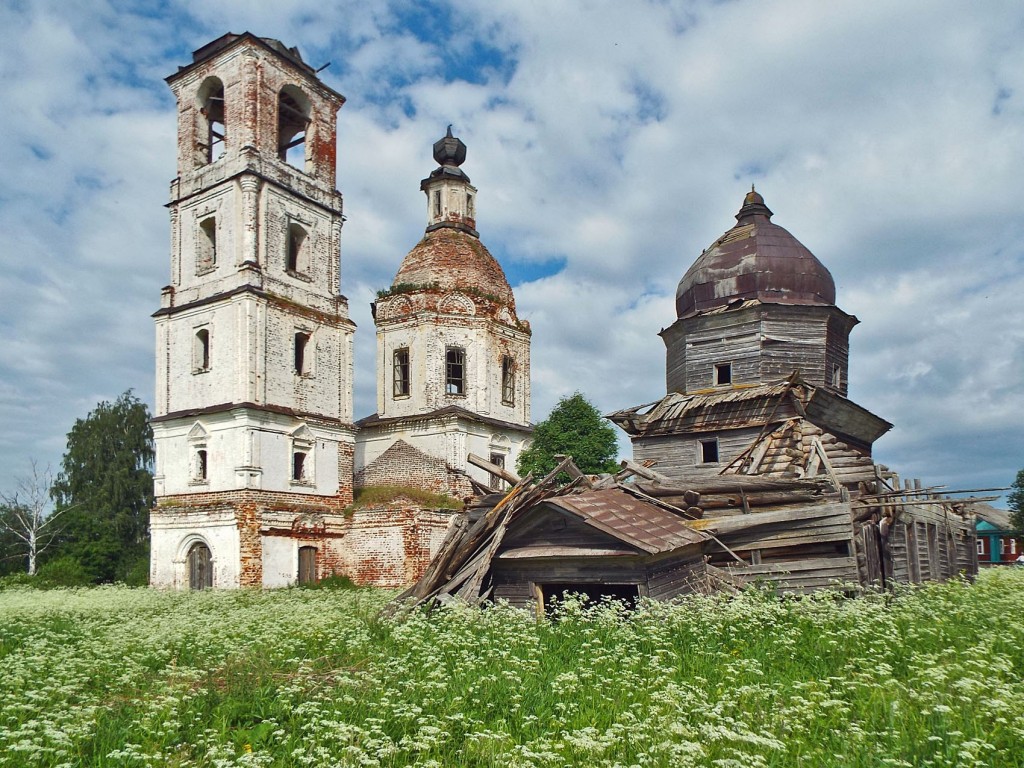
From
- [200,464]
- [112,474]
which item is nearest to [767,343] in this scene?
[200,464]

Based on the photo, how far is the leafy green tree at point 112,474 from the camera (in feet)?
134

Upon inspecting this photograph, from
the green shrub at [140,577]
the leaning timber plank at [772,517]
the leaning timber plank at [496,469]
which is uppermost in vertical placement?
the leaning timber plank at [496,469]

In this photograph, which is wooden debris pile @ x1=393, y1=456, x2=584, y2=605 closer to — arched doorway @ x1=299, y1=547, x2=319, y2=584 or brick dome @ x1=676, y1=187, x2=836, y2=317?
brick dome @ x1=676, y1=187, x2=836, y2=317

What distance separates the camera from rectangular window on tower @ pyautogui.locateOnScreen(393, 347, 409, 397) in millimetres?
31391

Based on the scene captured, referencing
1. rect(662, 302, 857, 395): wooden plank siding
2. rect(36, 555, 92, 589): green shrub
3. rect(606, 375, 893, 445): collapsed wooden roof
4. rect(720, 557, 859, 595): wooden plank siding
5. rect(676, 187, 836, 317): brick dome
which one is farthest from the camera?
rect(36, 555, 92, 589): green shrub

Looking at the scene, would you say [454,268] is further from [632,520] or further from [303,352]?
[632,520]

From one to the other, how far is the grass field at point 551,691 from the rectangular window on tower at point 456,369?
19.4 metres

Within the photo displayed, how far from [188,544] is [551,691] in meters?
20.6

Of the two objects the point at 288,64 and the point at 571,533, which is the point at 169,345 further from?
the point at 571,533

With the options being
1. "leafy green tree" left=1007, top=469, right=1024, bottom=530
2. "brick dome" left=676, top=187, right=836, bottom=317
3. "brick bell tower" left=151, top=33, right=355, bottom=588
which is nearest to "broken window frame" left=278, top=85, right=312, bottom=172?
"brick bell tower" left=151, top=33, right=355, bottom=588

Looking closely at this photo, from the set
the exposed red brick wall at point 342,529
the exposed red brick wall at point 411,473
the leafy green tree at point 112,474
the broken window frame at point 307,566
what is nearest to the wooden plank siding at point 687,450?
the exposed red brick wall at point 342,529

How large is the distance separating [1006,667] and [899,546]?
11.9 metres

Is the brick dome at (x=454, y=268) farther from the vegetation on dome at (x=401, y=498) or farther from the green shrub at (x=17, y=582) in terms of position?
the green shrub at (x=17, y=582)

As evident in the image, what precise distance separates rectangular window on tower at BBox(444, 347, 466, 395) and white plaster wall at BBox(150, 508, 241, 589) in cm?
1019
